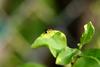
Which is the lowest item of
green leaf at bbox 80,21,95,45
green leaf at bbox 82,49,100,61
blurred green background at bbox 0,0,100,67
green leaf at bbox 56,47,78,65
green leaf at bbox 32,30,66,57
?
blurred green background at bbox 0,0,100,67

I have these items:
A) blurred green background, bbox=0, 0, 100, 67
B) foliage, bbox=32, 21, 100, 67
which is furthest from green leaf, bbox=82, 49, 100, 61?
blurred green background, bbox=0, 0, 100, 67

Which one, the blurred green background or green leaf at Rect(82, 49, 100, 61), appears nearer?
green leaf at Rect(82, 49, 100, 61)

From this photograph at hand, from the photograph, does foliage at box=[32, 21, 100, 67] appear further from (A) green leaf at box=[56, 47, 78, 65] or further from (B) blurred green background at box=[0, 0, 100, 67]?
(B) blurred green background at box=[0, 0, 100, 67]

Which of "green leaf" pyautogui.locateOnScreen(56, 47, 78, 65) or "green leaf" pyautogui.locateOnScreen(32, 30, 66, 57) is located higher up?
"green leaf" pyautogui.locateOnScreen(32, 30, 66, 57)

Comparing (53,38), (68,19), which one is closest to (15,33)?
(68,19)

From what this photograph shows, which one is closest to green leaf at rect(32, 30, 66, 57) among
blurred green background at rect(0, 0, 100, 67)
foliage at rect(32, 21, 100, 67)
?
foliage at rect(32, 21, 100, 67)

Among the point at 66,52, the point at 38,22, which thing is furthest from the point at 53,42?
the point at 38,22

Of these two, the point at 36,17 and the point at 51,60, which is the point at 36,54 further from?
the point at 36,17
